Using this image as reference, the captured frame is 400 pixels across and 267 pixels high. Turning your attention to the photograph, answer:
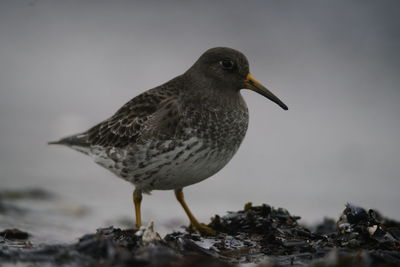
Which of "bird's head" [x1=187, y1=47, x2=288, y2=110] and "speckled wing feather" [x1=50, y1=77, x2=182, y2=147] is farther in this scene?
"bird's head" [x1=187, y1=47, x2=288, y2=110]

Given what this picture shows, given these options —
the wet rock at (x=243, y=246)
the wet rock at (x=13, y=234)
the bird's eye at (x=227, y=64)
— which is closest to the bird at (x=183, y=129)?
the bird's eye at (x=227, y=64)

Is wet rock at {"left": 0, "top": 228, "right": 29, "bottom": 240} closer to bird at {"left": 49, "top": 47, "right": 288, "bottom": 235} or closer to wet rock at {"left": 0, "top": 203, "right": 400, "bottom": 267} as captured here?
wet rock at {"left": 0, "top": 203, "right": 400, "bottom": 267}

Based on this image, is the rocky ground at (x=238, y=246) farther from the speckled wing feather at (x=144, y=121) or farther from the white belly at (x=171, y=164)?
the speckled wing feather at (x=144, y=121)

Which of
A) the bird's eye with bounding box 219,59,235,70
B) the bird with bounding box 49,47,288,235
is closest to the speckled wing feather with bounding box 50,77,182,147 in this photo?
the bird with bounding box 49,47,288,235

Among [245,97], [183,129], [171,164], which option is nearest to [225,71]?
[183,129]

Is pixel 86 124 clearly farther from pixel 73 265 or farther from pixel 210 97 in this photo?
pixel 73 265

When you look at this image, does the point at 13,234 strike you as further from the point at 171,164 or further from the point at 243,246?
the point at 243,246

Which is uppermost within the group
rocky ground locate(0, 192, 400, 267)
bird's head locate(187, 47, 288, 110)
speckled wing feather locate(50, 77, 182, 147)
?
bird's head locate(187, 47, 288, 110)
